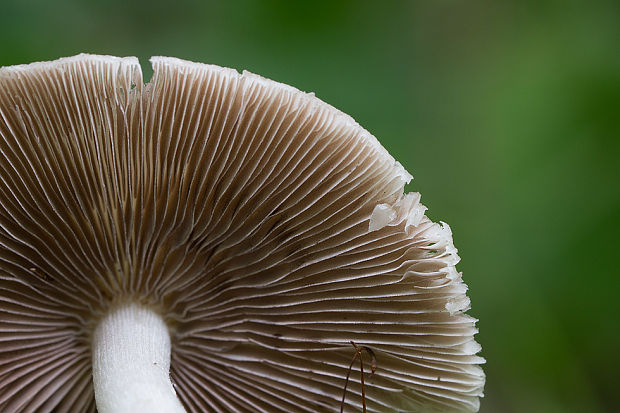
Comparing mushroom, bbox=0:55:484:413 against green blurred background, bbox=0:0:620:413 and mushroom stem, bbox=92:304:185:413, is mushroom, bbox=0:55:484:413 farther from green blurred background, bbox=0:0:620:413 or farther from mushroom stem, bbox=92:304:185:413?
green blurred background, bbox=0:0:620:413

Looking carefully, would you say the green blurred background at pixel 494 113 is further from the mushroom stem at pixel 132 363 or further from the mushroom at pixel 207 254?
the mushroom stem at pixel 132 363

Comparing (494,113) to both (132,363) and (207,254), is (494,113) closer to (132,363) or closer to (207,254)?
(207,254)

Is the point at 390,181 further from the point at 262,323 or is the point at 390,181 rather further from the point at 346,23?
the point at 346,23

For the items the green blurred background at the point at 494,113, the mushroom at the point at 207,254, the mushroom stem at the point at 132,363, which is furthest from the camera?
the green blurred background at the point at 494,113

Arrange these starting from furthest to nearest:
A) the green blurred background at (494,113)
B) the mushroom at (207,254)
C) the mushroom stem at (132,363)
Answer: the green blurred background at (494,113)
the mushroom stem at (132,363)
the mushroom at (207,254)

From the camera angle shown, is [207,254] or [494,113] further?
[494,113]

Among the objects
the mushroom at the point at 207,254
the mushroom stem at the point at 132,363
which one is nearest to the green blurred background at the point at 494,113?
the mushroom at the point at 207,254

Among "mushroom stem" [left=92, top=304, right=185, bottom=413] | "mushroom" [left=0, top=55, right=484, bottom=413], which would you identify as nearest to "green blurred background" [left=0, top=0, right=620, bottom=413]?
"mushroom" [left=0, top=55, right=484, bottom=413]

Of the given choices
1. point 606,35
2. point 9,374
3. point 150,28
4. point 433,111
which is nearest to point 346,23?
point 433,111

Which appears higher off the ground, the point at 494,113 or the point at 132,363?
the point at 494,113

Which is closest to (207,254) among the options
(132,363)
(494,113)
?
(132,363)
